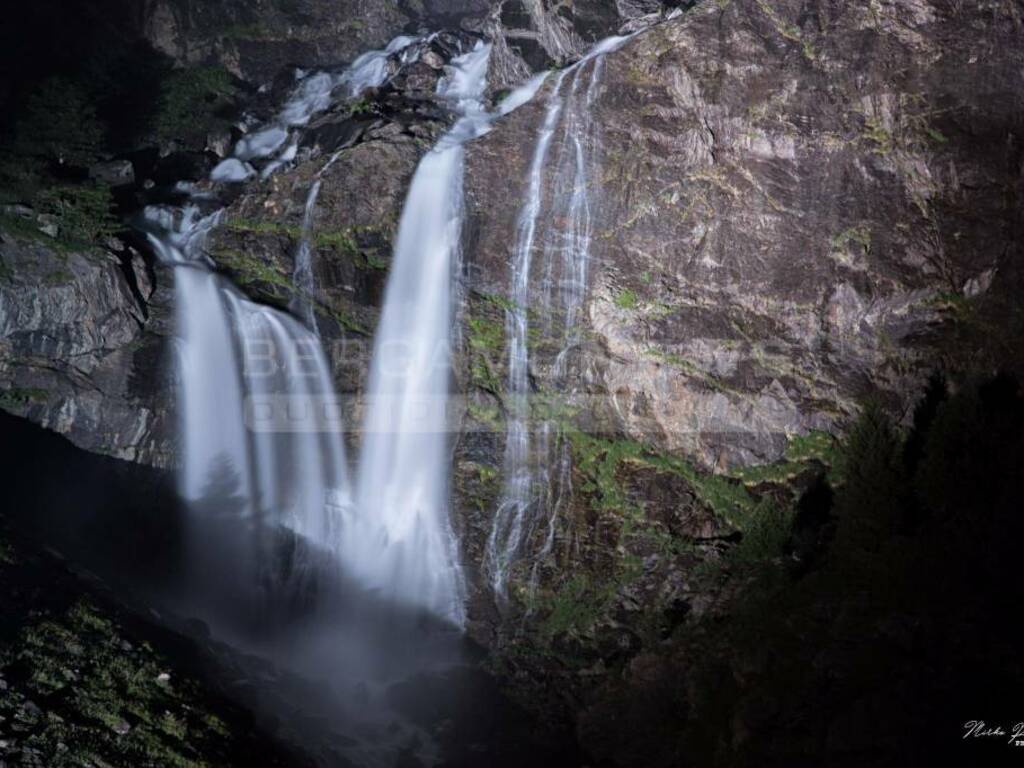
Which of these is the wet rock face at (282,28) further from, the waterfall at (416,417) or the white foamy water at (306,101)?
the waterfall at (416,417)

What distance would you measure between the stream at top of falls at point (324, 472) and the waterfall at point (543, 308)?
5.16ft

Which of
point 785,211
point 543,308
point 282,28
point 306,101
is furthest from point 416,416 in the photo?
point 282,28

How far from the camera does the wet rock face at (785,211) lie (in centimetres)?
1898

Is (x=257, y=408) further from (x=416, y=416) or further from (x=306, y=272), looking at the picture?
(x=416, y=416)

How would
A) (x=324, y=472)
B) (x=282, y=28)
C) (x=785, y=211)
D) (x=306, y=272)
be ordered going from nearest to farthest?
(x=785, y=211), (x=324, y=472), (x=306, y=272), (x=282, y=28)

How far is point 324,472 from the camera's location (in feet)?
71.6

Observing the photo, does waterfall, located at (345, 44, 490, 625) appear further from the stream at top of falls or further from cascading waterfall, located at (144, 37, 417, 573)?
cascading waterfall, located at (144, 37, 417, 573)

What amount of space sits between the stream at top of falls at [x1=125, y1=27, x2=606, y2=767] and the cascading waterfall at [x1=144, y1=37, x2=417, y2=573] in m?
0.04

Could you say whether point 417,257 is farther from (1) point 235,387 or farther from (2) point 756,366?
(2) point 756,366

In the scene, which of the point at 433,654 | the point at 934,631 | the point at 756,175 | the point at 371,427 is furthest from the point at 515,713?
the point at 756,175

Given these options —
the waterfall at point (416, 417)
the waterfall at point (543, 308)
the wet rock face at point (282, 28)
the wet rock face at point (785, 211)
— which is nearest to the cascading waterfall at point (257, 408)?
the waterfall at point (416, 417)

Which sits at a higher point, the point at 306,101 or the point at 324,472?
the point at 306,101

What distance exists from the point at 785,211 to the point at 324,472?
13220mm

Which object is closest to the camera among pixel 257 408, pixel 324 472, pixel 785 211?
pixel 785 211
